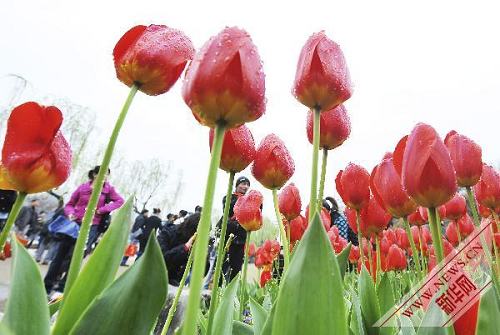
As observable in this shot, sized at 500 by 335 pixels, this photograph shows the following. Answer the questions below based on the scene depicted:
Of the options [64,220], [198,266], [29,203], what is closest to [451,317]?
[198,266]

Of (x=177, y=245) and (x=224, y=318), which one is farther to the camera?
(x=177, y=245)

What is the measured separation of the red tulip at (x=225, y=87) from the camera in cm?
61

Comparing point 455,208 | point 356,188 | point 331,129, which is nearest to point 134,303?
point 331,129

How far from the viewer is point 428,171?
29.6 inches

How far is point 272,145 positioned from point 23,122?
645mm

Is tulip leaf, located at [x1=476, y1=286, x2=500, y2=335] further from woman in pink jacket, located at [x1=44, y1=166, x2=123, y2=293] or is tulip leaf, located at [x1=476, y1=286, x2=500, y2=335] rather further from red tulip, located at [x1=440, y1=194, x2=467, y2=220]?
woman in pink jacket, located at [x1=44, y1=166, x2=123, y2=293]

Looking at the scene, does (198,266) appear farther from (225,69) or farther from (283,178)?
(283,178)

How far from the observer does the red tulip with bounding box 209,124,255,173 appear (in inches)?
38.9

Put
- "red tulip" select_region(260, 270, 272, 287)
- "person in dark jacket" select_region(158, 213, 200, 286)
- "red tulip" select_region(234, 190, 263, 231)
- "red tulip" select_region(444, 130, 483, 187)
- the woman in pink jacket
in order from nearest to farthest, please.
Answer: "red tulip" select_region(444, 130, 483, 187) → "red tulip" select_region(234, 190, 263, 231) → "red tulip" select_region(260, 270, 272, 287) → the woman in pink jacket → "person in dark jacket" select_region(158, 213, 200, 286)

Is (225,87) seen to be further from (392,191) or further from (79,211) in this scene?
(79,211)

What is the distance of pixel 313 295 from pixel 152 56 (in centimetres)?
63

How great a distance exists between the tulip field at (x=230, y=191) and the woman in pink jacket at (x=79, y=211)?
3219 mm

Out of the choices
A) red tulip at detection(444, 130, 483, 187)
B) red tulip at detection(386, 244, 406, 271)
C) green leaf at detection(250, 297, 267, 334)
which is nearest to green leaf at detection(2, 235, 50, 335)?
green leaf at detection(250, 297, 267, 334)

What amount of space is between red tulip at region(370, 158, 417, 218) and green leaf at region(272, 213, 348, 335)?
0.52m
